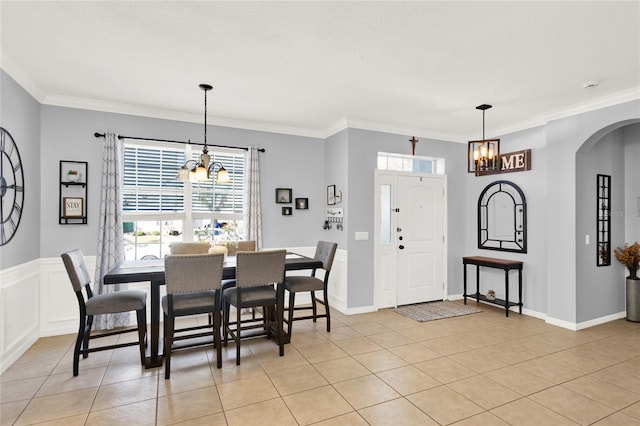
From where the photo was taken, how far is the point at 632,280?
14.8 ft

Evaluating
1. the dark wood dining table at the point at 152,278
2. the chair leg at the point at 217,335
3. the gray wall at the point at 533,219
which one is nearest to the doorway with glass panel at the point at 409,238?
the gray wall at the point at 533,219

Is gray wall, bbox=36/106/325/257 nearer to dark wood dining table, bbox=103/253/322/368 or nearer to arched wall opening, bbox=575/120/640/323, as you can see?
dark wood dining table, bbox=103/253/322/368

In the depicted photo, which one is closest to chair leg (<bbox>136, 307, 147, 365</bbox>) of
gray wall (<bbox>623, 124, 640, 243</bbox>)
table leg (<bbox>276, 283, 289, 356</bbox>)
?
table leg (<bbox>276, 283, 289, 356</bbox>)

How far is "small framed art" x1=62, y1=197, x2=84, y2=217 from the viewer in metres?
4.05

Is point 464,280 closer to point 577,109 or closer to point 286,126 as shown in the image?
point 577,109

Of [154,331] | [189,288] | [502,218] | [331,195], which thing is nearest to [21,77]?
[189,288]

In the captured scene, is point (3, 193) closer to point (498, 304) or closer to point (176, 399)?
point (176, 399)

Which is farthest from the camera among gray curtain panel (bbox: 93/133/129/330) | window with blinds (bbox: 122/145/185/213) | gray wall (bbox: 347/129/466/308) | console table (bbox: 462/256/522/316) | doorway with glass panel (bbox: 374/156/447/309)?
doorway with glass panel (bbox: 374/156/447/309)

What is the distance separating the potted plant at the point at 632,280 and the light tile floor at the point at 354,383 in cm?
73

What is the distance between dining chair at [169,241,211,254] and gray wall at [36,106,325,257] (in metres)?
0.97

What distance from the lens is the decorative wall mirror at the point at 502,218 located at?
4926 millimetres

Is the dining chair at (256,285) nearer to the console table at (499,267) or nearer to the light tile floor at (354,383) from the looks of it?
the light tile floor at (354,383)

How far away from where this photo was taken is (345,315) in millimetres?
4785

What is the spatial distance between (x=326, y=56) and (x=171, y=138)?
2.67m
